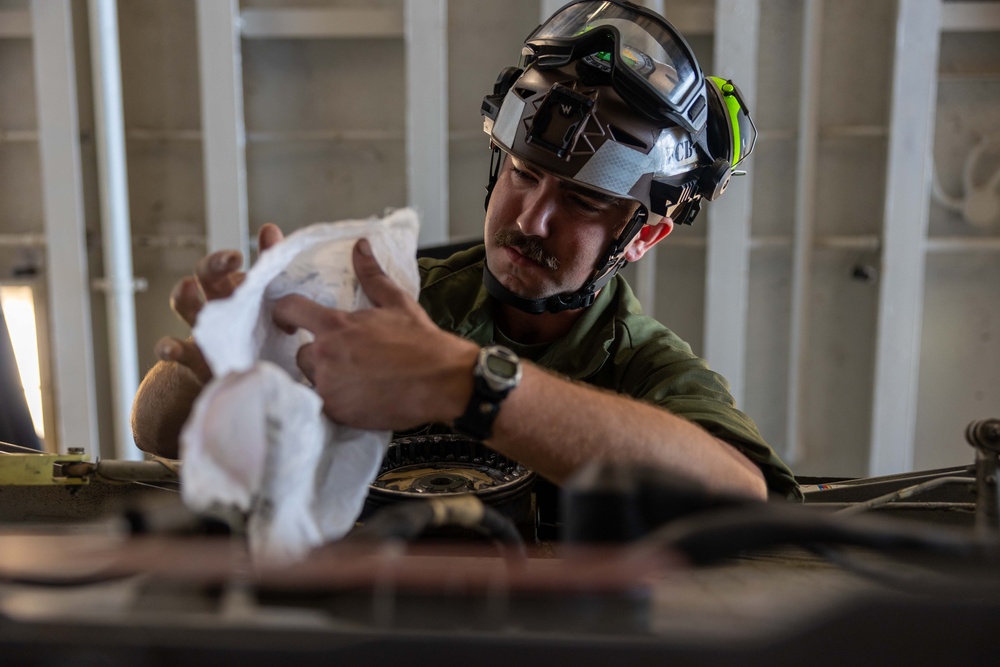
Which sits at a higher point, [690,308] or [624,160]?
[624,160]

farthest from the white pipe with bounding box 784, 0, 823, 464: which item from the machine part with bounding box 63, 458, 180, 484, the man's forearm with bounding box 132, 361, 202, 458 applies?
the machine part with bounding box 63, 458, 180, 484

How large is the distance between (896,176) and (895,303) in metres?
0.37

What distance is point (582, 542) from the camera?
1.55 feet

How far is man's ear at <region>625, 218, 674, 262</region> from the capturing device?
1.44 metres

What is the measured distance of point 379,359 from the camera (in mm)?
801

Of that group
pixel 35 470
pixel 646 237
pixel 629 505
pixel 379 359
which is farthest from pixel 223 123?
pixel 629 505

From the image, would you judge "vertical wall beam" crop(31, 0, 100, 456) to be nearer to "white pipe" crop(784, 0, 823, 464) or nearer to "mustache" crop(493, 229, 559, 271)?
"mustache" crop(493, 229, 559, 271)

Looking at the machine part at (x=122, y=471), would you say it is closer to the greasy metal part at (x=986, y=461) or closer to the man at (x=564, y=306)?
the man at (x=564, y=306)

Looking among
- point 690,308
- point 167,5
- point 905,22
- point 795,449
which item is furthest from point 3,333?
point 905,22

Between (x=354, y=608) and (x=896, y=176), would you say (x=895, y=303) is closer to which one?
(x=896, y=176)

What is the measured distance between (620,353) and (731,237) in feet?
3.66

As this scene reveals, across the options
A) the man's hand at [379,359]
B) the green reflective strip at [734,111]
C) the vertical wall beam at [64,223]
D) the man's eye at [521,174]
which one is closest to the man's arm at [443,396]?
the man's hand at [379,359]

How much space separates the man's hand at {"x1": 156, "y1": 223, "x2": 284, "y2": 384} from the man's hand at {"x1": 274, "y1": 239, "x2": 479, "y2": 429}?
0.36ft

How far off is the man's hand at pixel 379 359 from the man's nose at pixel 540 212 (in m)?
0.46
